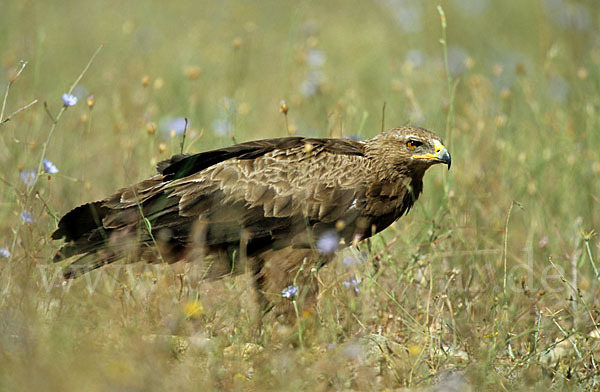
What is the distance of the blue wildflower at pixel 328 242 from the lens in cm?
415

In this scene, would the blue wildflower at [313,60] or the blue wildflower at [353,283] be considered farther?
the blue wildflower at [313,60]

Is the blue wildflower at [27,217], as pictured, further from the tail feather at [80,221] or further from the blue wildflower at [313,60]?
the blue wildflower at [313,60]

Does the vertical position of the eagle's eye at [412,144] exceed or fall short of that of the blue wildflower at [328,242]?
it exceeds it

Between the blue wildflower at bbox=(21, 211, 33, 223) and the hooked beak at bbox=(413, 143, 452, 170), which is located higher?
the blue wildflower at bbox=(21, 211, 33, 223)

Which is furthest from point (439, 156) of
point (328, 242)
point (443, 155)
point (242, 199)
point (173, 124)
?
point (173, 124)

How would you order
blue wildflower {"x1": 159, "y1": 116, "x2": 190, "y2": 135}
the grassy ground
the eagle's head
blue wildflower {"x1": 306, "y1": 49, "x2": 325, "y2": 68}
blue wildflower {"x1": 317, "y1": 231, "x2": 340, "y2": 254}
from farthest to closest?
blue wildflower {"x1": 306, "y1": 49, "x2": 325, "y2": 68} → blue wildflower {"x1": 159, "y1": 116, "x2": 190, "y2": 135} → the eagle's head → blue wildflower {"x1": 317, "y1": 231, "x2": 340, "y2": 254} → the grassy ground

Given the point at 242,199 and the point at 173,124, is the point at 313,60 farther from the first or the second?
the point at 242,199

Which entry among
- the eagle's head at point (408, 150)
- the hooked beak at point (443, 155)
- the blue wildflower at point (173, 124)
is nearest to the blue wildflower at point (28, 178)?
the blue wildflower at point (173, 124)

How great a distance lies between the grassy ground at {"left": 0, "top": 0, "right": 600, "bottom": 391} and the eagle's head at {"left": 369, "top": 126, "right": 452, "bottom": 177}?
34 cm

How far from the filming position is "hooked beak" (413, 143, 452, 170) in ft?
14.5

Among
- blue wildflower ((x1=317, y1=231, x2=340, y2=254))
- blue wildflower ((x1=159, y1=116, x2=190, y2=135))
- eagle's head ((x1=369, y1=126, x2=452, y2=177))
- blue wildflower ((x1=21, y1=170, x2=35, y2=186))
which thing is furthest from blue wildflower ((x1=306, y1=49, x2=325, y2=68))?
blue wildflower ((x1=21, y1=170, x2=35, y2=186))

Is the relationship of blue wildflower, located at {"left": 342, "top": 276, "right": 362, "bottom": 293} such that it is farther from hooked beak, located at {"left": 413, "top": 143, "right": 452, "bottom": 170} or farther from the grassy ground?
hooked beak, located at {"left": 413, "top": 143, "right": 452, "bottom": 170}

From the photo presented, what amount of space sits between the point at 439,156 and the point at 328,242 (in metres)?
0.83

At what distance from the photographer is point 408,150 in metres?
4.57
